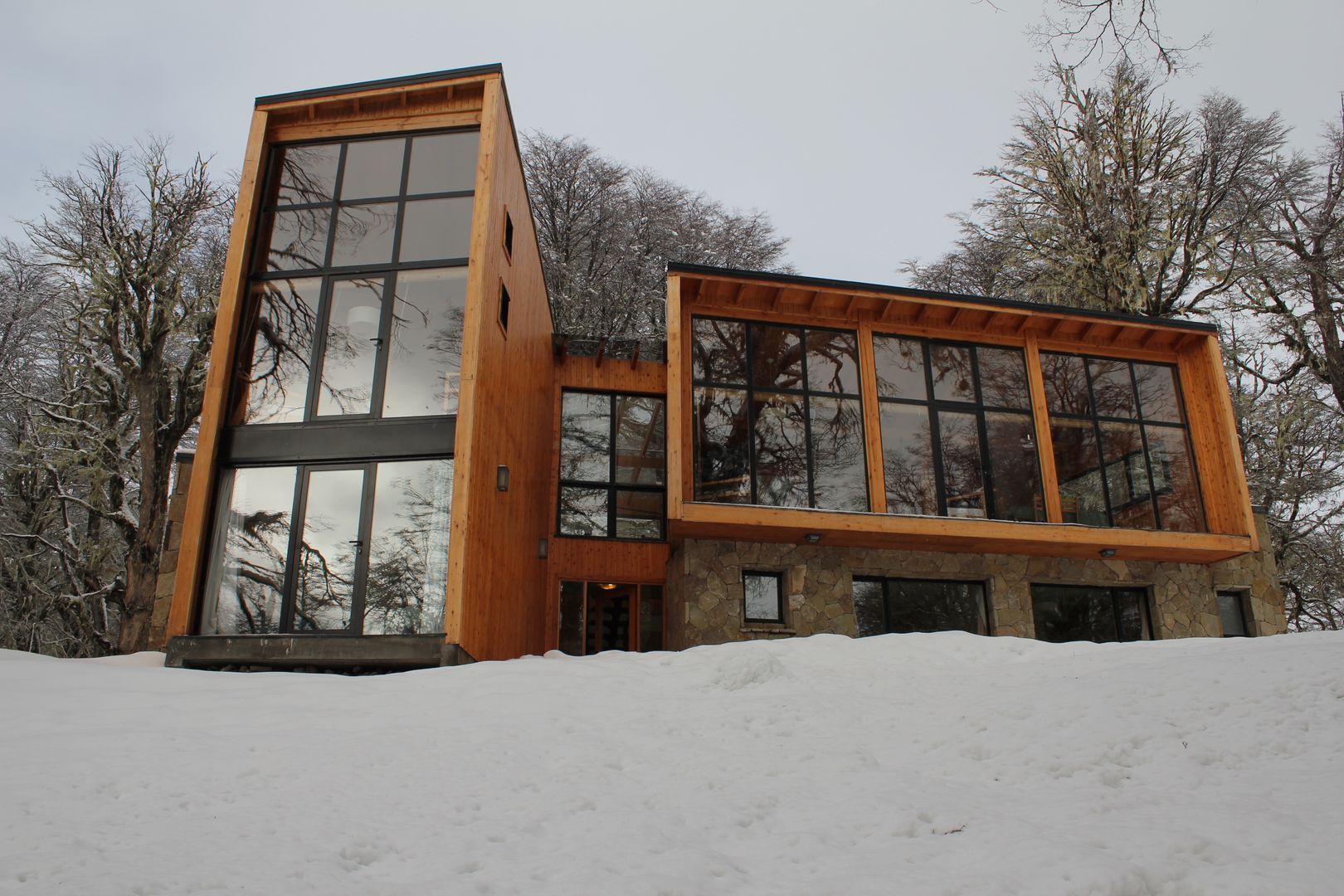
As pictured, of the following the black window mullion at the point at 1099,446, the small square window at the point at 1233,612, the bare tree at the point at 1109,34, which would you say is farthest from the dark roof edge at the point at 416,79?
the small square window at the point at 1233,612

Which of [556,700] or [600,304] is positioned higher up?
[600,304]

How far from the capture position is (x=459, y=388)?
7891mm

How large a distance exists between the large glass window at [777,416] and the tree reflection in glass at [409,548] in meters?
3.60

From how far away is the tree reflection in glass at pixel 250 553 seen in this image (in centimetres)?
762

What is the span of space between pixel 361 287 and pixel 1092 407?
384 inches

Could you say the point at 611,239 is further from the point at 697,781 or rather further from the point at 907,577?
the point at 697,781

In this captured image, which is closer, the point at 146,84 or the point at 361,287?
the point at 361,287

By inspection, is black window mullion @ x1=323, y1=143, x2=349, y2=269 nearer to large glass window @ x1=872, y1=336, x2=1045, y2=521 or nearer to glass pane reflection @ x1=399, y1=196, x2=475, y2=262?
glass pane reflection @ x1=399, y1=196, x2=475, y2=262

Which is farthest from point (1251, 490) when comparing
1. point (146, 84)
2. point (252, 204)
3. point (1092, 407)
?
point (146, 84)

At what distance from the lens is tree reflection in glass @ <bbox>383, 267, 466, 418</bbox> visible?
317 inches

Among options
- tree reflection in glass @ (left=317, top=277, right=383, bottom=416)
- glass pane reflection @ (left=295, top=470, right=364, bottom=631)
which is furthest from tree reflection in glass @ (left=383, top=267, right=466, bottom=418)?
glass pane reflection @ (left=295, top=470, right=364, bottom=631)

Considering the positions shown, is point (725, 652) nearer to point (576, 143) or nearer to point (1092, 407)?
point (1092, 407)

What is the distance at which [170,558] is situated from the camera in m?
10.3

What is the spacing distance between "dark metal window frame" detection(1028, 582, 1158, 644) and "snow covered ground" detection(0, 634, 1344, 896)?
5516 mm
